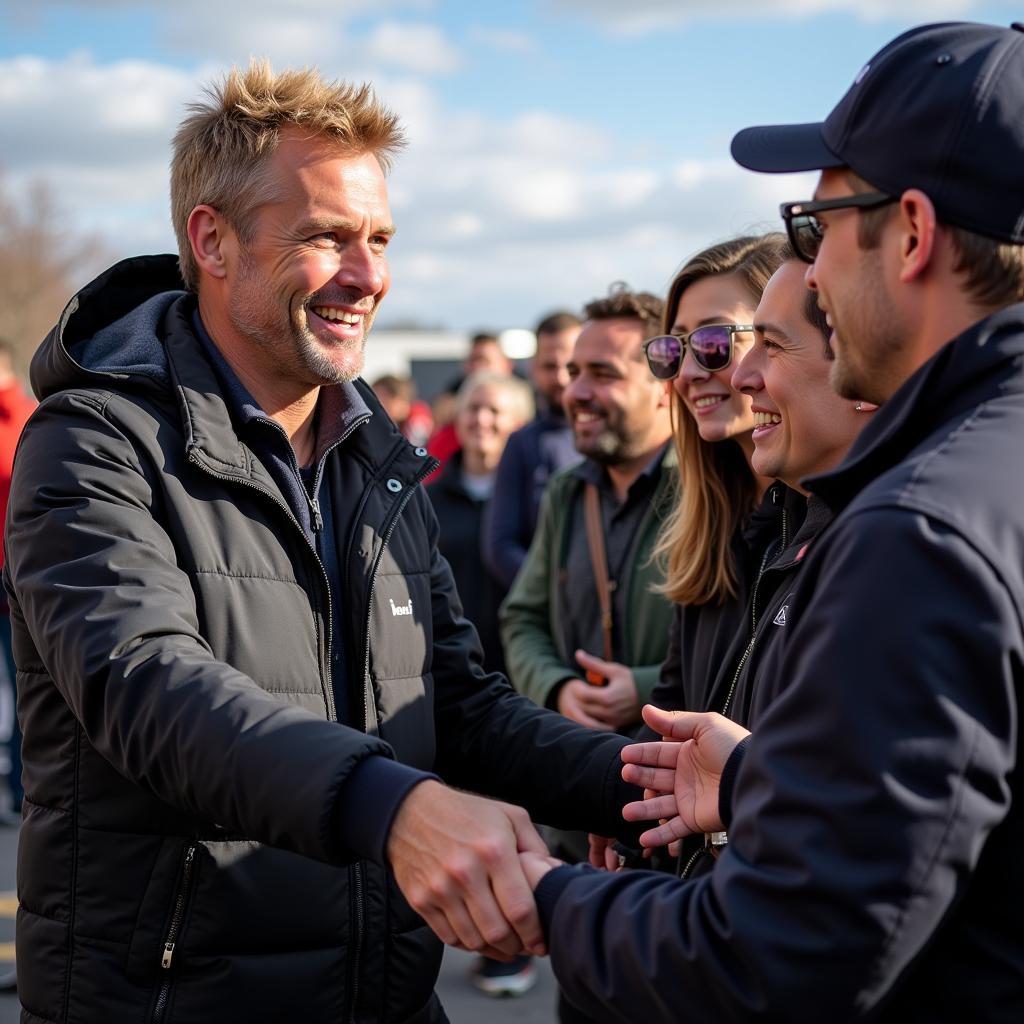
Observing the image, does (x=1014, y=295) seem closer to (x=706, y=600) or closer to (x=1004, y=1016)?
(x=1004, y=1016)


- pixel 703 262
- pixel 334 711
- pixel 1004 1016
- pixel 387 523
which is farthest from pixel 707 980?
pixel 703 262

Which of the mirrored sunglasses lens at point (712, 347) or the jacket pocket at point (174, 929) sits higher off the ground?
the mirrored sunglasses lens at point (712, 347)

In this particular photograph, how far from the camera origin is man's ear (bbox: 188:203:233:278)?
2875mm

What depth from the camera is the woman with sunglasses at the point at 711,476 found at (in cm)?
307

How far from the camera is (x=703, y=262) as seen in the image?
3.73m

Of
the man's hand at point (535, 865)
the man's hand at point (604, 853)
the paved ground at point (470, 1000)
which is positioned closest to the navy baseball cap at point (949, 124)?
the man's hand at point (535, 865)

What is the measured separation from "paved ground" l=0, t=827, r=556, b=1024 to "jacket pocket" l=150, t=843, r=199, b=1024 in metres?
2.97

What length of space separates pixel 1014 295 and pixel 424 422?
13.6 m

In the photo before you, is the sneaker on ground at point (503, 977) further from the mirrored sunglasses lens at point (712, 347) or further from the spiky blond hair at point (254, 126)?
the spiky blond hair at point (254, 126)

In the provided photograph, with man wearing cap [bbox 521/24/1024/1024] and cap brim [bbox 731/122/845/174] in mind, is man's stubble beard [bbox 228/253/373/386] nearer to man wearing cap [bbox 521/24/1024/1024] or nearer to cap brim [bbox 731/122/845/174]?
cap brim [bbox 731/122/845/174]

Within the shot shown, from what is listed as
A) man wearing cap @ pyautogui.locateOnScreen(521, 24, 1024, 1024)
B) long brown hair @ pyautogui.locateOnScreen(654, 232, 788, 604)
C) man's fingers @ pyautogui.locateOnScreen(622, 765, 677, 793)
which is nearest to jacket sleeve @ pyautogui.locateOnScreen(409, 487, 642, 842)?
man's fingers @ pyautogui.locateOnScreen(622, 765, 677, 793)

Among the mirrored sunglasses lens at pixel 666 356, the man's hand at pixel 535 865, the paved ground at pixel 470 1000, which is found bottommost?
the paved ground at pixel 470 1000

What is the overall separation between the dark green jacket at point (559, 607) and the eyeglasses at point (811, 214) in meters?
2.08

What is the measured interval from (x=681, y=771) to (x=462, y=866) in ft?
2.26
